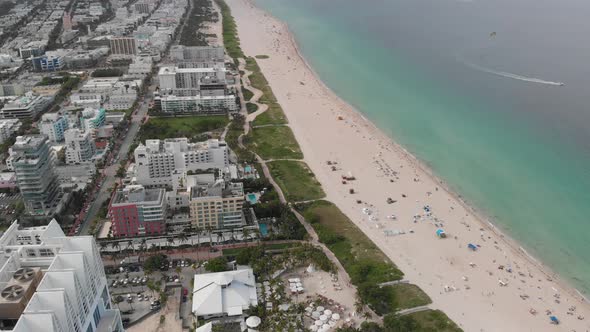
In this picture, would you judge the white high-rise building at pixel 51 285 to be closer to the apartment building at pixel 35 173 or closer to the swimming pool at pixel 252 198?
the apartment building at pixel 35 173

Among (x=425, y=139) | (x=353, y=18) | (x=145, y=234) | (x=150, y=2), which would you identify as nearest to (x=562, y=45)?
(x=353, y=18)

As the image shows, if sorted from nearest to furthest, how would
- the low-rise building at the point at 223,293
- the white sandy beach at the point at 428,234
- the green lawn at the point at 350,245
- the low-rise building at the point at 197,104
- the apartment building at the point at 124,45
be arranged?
the low-rise building at the point at 223,293
the white sandy beach at the point at 428,234
the green lawn at the point at 350,245
the low-rise building at the point at 197,104
the apartment building at the point at 124,45

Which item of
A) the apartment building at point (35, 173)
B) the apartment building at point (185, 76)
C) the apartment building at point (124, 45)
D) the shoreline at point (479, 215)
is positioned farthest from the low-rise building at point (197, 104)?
the apartment building at point (124, 45)

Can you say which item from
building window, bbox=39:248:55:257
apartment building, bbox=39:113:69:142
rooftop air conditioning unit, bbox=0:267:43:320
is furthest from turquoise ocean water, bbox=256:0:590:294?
apartment building, bbox=39:113:69:142

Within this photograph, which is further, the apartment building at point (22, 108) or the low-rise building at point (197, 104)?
the low-rise building at point (197, 104)

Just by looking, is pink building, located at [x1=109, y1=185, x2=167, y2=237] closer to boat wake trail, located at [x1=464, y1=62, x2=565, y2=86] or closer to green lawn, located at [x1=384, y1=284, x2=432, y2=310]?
green lawn, located at [x1=384, y1=284, x2=432, y2=310]

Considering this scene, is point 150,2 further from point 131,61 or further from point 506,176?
point 506,176

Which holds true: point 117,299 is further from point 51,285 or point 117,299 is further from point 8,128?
point 8,128

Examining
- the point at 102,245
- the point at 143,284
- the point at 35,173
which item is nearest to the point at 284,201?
the point at 143,284
